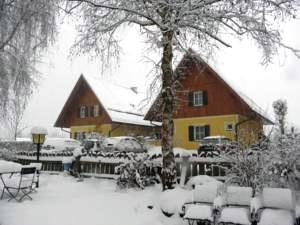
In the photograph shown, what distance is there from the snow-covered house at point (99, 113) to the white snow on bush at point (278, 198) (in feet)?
67.7

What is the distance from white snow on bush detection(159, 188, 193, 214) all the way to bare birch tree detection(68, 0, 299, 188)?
3.16 ft

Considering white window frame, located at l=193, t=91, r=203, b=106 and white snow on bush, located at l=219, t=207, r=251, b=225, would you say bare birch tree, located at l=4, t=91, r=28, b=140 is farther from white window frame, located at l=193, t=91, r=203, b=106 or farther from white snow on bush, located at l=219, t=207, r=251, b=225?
white window frame, located at l=193, t=91, r=203, b=106

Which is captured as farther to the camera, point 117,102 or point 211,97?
point 117,102

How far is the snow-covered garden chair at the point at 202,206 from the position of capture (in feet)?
18.6

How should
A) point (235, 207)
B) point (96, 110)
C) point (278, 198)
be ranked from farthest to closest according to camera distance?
point (96, 110)
point (235, 207)
point (278, 198)

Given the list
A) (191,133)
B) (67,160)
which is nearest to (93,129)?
(191,133)

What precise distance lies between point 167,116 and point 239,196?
114 inches

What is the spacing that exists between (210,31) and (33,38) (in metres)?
5.56

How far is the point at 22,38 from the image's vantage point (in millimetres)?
10180

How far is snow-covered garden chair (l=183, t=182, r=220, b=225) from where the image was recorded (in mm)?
5660

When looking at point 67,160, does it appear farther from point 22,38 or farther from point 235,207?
point 235,207

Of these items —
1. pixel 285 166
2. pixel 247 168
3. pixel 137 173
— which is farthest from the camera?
pixel 137 173

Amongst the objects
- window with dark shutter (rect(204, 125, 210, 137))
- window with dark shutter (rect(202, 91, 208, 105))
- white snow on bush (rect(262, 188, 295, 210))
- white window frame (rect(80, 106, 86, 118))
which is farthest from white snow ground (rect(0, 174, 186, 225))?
white window frame (rect(80, 106, 86, 118))

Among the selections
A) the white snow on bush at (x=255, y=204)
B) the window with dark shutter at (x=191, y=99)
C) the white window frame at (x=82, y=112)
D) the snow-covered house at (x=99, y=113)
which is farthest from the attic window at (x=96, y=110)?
the white snow on bush at (x=255, y=204)
